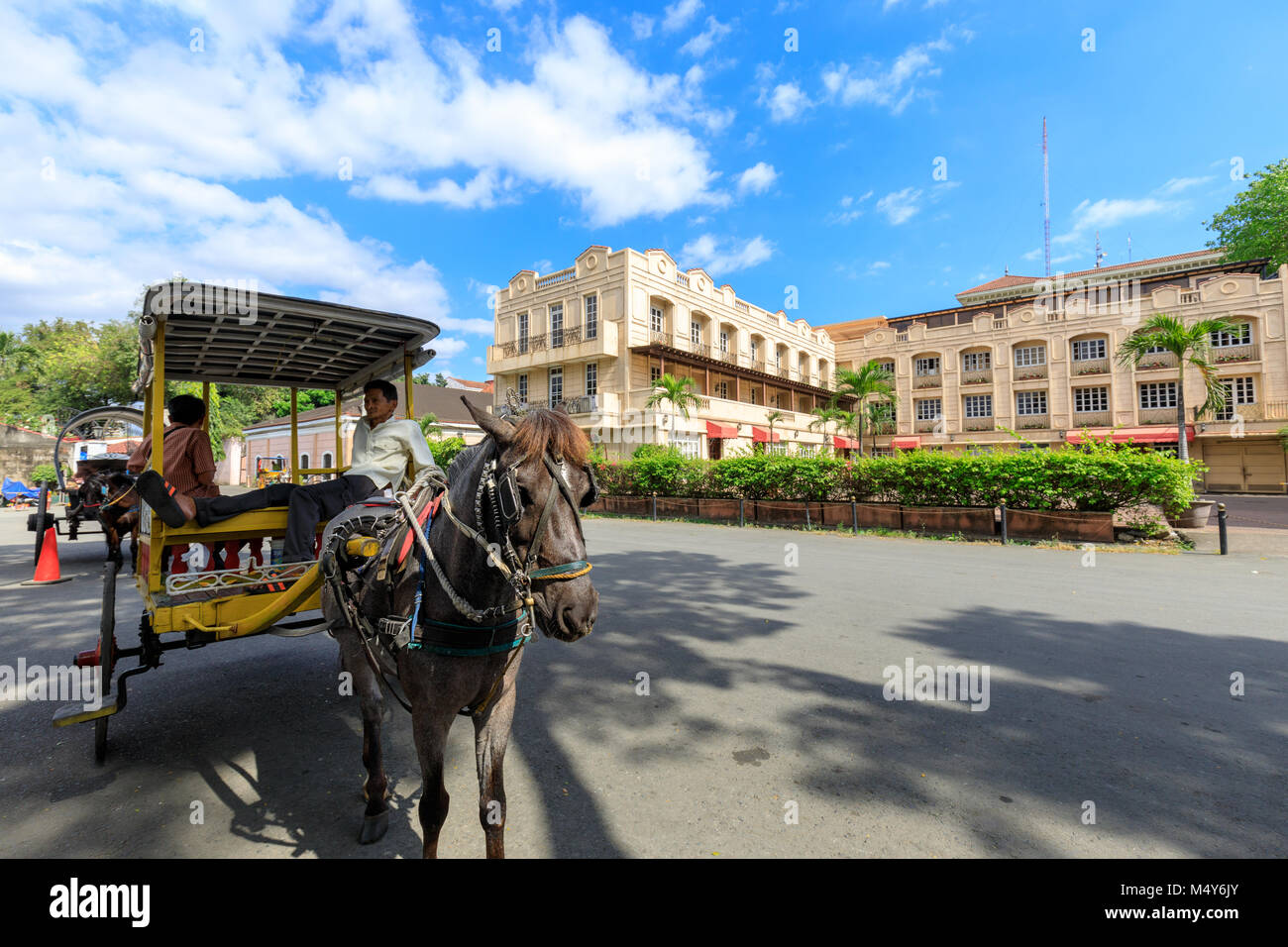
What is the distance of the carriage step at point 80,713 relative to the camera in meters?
2.98

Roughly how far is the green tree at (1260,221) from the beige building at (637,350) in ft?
83.7

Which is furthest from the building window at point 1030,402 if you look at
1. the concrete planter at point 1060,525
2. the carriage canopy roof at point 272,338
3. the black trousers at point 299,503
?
the black trousers at point 299,503

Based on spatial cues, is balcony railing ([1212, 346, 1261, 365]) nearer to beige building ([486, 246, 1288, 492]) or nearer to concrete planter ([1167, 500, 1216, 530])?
beige building ([486, 246, 1288, 492])

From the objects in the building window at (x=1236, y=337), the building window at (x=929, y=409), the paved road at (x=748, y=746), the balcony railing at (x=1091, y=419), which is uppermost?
the building window at (x=1236, y=337)

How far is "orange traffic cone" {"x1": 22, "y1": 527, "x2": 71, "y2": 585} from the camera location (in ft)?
28.7

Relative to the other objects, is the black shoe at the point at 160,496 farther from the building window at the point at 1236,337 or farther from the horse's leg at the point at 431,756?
the building window at the point at 1236,337

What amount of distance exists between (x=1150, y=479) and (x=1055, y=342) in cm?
3023

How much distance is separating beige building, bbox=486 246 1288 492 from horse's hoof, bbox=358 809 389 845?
2460cm

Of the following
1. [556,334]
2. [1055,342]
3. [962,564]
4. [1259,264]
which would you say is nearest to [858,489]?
[962,564]

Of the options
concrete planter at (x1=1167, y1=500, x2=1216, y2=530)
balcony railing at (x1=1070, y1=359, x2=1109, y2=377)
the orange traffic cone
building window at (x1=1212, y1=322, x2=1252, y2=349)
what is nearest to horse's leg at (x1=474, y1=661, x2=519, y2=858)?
the orange traffic cone

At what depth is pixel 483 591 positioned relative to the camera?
6.97ft

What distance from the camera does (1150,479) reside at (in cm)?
1200

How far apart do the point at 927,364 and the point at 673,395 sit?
83.2 feet

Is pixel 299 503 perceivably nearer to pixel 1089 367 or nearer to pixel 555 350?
pixel 555 350
